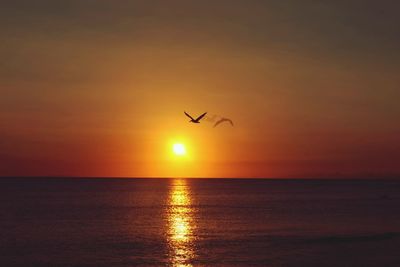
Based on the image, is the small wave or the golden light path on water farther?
the small wave

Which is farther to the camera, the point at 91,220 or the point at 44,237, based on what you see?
the point at 91,220

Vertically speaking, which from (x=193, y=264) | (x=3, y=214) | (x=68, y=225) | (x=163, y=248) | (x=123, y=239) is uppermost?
(x=3, y=214)

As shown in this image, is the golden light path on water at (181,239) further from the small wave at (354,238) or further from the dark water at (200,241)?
the small wave at (354,238)

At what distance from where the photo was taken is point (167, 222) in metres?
85.4

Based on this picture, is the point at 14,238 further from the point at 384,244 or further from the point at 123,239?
the point at 384,244

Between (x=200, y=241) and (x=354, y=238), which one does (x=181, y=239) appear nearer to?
(x=200, y=241)

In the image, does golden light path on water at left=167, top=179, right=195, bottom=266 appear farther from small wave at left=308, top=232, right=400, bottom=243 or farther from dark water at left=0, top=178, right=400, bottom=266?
small wave at left=308, top=232, right=400, bottom=243

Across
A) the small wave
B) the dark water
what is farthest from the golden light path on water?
the small wave

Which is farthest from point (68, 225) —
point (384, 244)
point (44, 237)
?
point (384, 244)

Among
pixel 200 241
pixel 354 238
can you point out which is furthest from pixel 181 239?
pixel 354 238

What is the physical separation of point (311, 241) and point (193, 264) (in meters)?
19.1

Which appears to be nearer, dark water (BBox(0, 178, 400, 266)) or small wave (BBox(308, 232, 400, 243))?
dark water (BBox(0, 178, 400, 266))

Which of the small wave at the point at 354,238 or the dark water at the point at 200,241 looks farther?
the small wave at the point at 354,238

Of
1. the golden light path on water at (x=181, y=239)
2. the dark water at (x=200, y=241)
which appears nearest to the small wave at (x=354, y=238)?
the dark water at (x=200, y=241)
